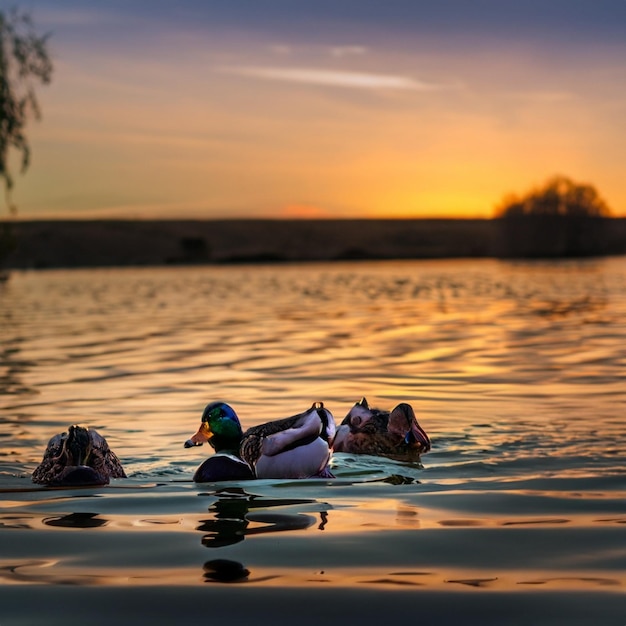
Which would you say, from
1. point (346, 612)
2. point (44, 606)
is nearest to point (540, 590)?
point (346, 612)

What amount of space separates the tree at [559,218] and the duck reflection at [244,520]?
87906 millimetres

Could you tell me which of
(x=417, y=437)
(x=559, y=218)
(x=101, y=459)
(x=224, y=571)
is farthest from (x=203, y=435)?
(x=559, y=218)

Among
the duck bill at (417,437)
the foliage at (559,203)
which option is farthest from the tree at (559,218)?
the duck bill at (417,437)

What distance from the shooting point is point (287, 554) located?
6609 millimetres

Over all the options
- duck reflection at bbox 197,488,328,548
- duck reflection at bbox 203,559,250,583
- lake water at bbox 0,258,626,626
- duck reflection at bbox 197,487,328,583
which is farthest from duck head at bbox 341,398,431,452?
duck reflection at bbox 203,559,250,583

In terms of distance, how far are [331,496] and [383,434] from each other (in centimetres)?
237

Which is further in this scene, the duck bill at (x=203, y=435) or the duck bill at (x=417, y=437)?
the duck bill at (x=417, y=437)

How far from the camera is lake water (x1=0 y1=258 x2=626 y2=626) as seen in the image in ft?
18.8

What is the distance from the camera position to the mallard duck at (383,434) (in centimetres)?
1058

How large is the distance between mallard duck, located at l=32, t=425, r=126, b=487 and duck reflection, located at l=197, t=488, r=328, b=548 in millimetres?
1170

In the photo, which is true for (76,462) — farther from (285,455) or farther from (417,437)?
(417,437)

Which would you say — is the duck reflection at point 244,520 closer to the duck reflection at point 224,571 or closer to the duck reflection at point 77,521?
the duck reflection at point 224,571

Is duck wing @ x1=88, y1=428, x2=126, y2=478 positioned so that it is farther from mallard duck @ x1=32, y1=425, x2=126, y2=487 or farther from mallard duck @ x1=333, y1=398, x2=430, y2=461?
mallard duck @ x1=333, y1=398, x2=430, y2=461

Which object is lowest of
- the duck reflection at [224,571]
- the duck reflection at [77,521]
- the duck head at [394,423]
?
the duck reflection at [77,521]
